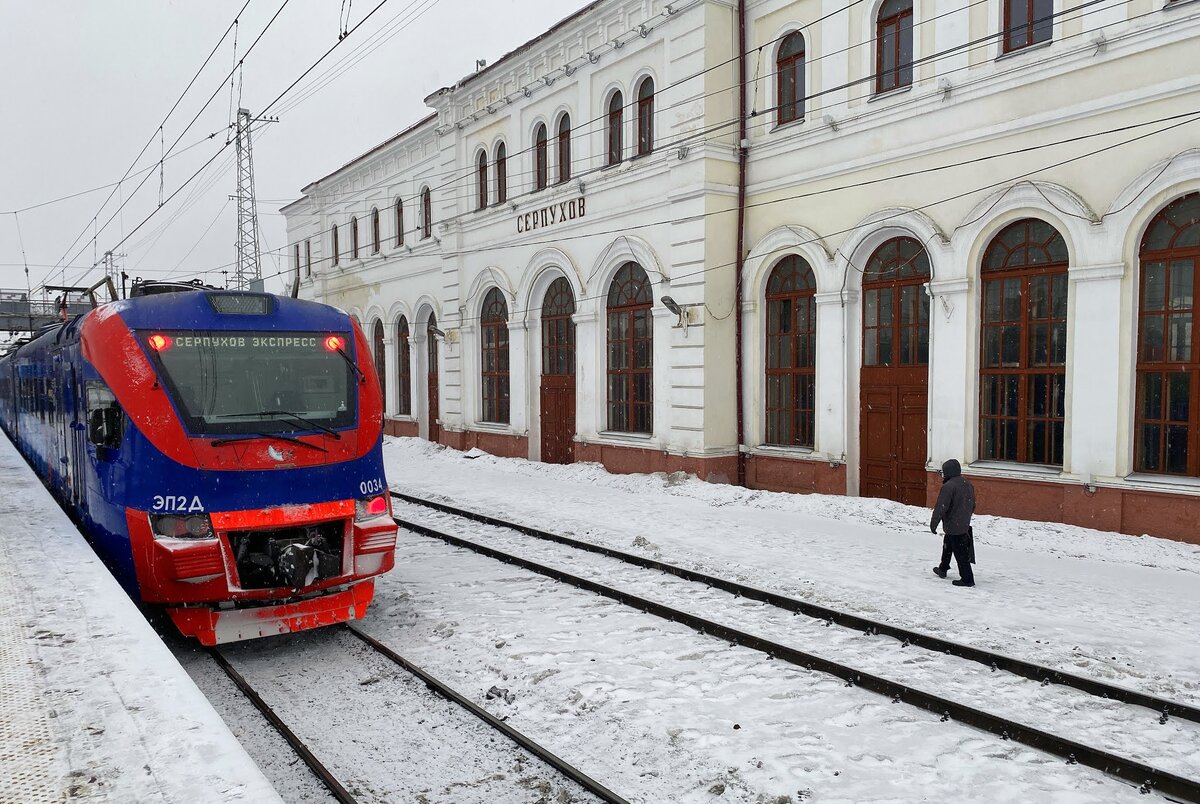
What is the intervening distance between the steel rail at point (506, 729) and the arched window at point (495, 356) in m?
14.5

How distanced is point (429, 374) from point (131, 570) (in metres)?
19.2

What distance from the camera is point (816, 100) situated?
13094mm

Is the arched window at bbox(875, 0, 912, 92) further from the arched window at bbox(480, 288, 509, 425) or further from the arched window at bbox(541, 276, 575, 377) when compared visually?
the arched window at bbox(480, 288, 509, 425)

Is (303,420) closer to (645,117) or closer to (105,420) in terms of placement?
(105,420)

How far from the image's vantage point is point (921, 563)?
911cm

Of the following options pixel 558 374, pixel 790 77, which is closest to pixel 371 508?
pixel 790 77

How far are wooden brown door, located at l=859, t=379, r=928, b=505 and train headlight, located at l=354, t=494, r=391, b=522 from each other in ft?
28.3

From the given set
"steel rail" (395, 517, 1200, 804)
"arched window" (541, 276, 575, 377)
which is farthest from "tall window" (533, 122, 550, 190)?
"steel rail" (395, 517, 1200, 804)

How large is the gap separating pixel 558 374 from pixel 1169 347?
12.2 meters

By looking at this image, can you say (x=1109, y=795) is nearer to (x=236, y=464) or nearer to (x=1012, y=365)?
(x=236, y=464)

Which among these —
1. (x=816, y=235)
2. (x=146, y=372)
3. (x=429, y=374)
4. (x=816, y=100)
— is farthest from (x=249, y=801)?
(x=429, y=374)

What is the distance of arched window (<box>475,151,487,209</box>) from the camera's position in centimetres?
2094

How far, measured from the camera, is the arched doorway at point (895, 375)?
12.2m

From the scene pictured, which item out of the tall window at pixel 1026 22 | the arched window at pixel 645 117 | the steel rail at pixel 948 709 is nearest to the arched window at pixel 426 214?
the arched window at pixel 645 117
